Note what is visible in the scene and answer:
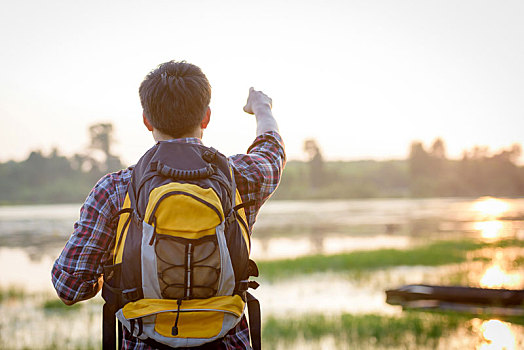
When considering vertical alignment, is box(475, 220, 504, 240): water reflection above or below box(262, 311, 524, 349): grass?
below

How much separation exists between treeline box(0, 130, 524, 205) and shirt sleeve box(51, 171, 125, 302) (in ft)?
386

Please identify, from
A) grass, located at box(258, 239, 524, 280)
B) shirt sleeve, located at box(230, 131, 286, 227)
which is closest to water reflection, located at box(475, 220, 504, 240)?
grass, located at box(258, 239, 524, 280)

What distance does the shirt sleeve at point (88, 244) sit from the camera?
2.28 metres

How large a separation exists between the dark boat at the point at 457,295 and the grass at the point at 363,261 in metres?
5.97

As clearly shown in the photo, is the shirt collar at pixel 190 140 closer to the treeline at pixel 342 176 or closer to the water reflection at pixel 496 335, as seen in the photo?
the water reflection at pixel 496 335

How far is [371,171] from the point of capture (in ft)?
545

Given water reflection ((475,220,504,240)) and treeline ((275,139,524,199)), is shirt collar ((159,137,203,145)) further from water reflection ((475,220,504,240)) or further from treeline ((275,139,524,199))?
treeline ((275,139,524,199))

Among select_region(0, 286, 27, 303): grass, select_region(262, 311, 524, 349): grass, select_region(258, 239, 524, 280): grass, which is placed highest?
select_region(262, 311, 524, 349): grass

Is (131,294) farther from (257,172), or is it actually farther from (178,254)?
(257,172)

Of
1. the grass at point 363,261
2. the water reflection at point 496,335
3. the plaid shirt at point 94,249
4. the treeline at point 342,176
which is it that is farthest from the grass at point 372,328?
the treeline at point 342,176

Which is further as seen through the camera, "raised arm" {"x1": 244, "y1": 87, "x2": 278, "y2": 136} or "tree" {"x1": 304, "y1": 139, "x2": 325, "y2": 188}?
"tree" {"x1": 304, "y1": 139, "x2": 325, "y2": 188}

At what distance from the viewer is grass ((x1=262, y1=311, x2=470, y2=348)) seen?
10320mm

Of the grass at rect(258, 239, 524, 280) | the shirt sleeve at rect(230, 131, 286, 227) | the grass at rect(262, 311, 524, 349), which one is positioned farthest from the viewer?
the grass at rect(258, 239, 524, 280)

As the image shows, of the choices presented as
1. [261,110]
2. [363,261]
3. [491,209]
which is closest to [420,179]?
[491,209]
